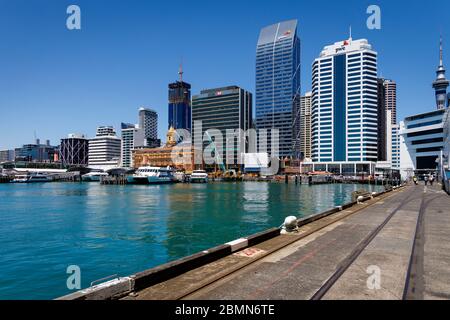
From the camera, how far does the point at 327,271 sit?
9.30 m

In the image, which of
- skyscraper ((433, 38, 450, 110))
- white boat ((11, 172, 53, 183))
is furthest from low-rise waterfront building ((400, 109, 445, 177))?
white boat ((11, 172, 53, 183))

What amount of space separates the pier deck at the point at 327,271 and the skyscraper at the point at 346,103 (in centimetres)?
16620

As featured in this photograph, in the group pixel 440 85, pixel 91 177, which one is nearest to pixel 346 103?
pixel 440 85

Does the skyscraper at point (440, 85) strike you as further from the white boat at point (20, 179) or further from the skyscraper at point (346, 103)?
the white boat at point (20, 179)

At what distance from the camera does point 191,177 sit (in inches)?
5704

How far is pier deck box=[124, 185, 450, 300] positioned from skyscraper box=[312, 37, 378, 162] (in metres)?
166

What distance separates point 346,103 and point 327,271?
17683 centimetres

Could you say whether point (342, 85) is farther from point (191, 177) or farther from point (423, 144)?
point (191, 177)

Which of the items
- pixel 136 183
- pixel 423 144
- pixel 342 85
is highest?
pixel 342 85

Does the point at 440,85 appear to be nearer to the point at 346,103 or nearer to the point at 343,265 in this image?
the point at 346,103

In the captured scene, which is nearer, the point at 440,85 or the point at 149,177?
the point at 149,177

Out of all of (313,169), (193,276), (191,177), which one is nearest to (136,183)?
(191,177)

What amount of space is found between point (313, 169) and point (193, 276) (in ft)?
594

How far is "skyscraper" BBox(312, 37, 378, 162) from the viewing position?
16612 centimetres
